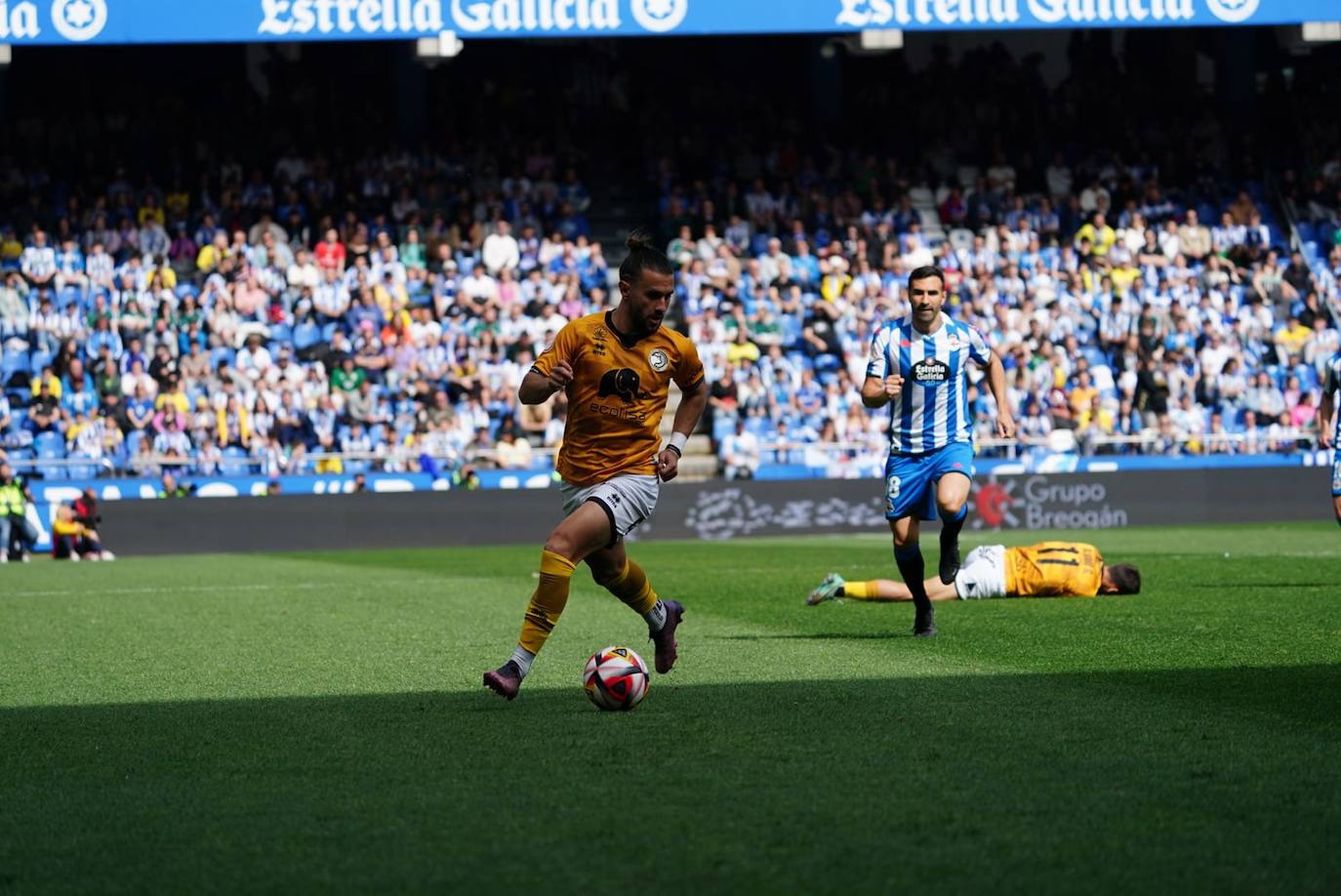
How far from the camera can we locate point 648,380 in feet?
26.9

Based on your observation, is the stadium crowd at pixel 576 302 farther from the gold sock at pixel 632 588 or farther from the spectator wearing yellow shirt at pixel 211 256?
the gold sock at pixel 632 588

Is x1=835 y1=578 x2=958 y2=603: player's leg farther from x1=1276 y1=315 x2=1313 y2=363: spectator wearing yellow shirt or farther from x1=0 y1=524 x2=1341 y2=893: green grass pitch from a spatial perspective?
x1=1276 y1=315 x2=1313 y2=363: spectator wearing yellow shirt

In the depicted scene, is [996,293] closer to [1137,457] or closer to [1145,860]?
[1137,457]

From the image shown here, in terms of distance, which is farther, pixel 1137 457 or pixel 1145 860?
pixel 1137 457

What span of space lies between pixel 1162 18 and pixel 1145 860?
2558 cm

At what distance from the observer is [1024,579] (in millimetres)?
13070

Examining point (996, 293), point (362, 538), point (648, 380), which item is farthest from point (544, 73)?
point (648, 380)

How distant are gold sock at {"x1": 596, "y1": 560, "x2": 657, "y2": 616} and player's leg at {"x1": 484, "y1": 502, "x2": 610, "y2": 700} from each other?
39 centimetres

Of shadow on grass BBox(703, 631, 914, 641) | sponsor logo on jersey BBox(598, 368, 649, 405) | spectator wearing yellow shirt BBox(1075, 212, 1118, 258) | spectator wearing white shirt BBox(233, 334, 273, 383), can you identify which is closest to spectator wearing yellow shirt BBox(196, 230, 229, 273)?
spectator wearing white shirt BBox(233, 334, 273, 383)

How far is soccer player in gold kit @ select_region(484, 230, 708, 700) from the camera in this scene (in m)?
7.99

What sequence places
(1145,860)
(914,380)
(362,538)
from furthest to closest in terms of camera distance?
(362,538), (914,380), (1145,860)

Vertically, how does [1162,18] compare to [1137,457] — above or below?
above

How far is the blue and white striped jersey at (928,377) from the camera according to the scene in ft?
35.4

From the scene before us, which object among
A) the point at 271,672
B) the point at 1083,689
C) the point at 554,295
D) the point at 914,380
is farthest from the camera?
the point at 554,295
